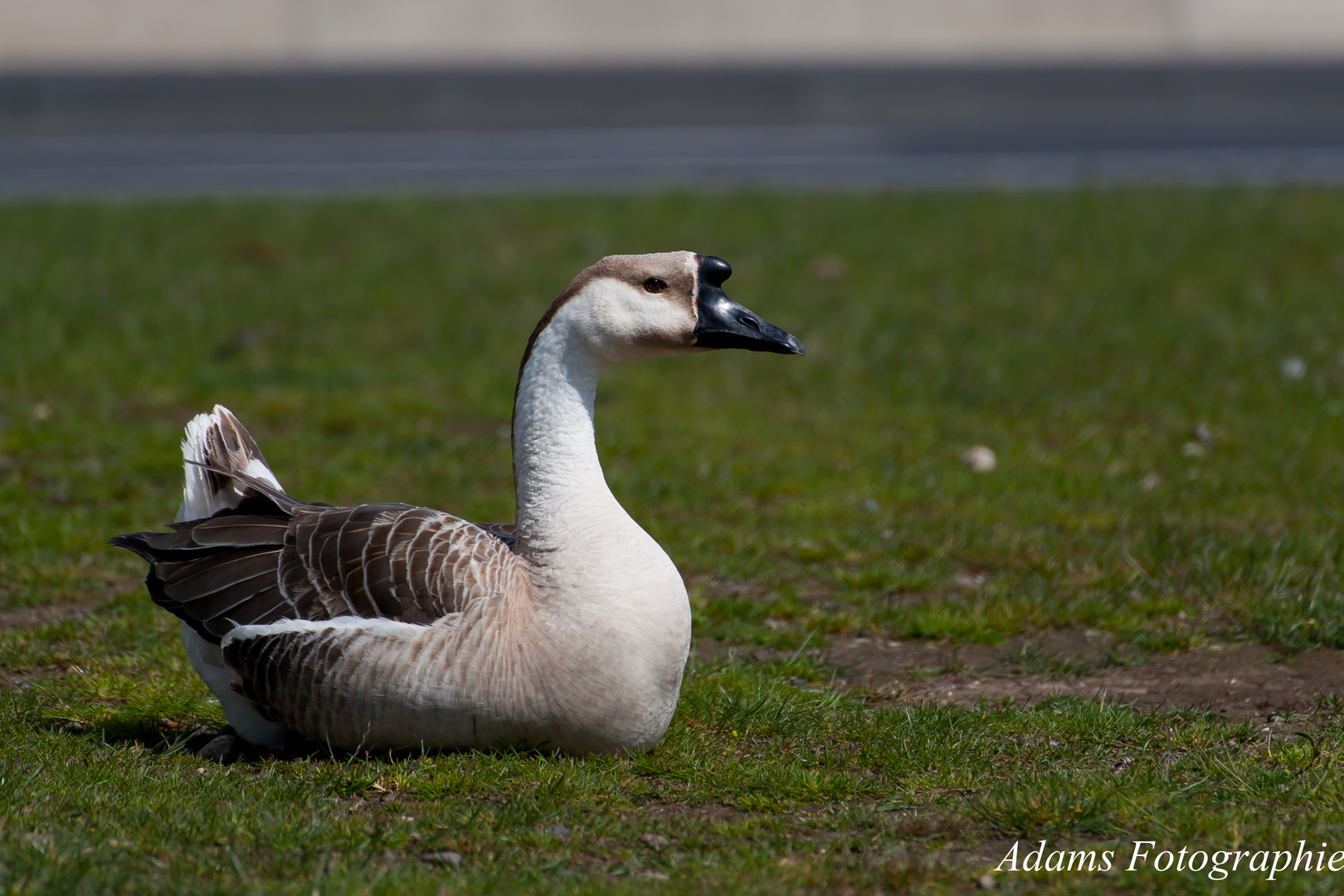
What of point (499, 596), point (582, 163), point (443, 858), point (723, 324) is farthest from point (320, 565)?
point (582, 163)

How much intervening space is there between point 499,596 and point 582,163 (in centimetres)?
1251

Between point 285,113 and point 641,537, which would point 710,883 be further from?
point 285,113

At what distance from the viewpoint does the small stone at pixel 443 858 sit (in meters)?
3.01

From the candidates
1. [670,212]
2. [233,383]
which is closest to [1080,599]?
[233,383]

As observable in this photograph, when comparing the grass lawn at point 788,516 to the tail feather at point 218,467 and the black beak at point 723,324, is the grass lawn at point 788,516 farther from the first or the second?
the black beak at point 723,324

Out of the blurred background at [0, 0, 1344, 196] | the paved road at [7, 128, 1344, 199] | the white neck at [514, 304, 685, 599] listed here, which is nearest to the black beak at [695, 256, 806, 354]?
the white neck at [514, 304, 685, 599]

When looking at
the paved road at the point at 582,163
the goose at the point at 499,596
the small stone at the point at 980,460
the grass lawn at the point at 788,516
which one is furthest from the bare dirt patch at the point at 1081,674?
the paved road at the point at 582,163

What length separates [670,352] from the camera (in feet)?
12.3

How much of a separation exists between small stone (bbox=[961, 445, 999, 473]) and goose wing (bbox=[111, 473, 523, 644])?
297cm

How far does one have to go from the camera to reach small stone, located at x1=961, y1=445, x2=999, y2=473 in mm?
6188

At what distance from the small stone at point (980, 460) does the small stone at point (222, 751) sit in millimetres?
3624

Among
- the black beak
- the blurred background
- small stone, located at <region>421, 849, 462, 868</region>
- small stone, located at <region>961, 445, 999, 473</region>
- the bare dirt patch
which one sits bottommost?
the bare dirt patch

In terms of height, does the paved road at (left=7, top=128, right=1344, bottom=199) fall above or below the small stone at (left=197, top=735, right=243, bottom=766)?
above

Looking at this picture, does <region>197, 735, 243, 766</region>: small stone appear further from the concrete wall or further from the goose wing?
the concrete wall
